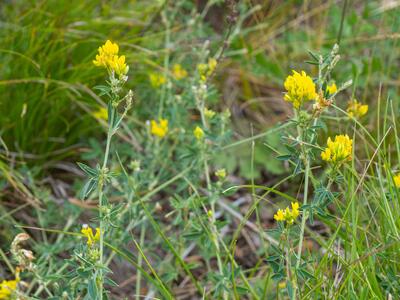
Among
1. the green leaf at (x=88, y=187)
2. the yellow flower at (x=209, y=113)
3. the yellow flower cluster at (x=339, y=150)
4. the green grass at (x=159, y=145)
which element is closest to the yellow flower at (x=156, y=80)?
the green grass at (x=159, y=145)

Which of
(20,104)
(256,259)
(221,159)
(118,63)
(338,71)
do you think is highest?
(118,63)

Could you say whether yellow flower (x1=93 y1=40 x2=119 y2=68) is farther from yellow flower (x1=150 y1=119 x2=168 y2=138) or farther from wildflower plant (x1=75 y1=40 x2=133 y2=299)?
yellow flower (x1=150 y1=119 x2=168 y2=138)

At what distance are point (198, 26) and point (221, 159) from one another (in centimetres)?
57

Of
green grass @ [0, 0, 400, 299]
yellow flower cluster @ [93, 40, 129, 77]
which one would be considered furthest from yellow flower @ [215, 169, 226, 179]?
yellow flower cluster @ [93, 40, 129, 77]

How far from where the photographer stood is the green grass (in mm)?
1966

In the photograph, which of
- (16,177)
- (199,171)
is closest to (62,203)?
(16,177)

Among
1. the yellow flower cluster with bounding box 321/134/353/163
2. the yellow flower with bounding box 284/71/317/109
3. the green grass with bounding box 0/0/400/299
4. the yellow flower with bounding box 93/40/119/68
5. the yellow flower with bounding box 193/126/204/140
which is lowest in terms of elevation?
the green grass with bounding box 0/0/400/299

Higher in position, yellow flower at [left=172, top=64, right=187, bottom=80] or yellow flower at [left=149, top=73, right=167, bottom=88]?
yellow flower at [left=149, top=73, right=167, bottom=88]

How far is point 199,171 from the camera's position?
205 cm

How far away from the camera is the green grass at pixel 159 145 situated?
1.97 metres

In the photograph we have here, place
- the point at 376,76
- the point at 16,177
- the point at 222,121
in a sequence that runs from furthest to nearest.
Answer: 1. the point at 376,76
2. the point at 16,177
3. the point at 222,121

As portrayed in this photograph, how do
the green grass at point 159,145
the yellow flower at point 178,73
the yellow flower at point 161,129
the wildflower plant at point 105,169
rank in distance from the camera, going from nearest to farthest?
the wildflower plant at point 105,169 < the green grass at point 159,145 < the yellow flower at point 161,129 < the yellow flower at point 178,73

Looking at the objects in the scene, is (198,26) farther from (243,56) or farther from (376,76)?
(376,76)

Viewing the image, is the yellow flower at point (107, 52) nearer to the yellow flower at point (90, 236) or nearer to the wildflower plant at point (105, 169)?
the wildflower plant at point (105, 169)
